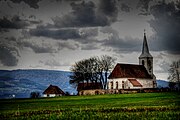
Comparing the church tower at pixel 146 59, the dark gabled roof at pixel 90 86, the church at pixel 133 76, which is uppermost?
the church tower at pixel 146 59

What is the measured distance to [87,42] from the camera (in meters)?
42.6

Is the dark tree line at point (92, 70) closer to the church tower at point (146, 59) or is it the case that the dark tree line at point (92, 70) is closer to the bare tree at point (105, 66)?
the bare tree at point (105, 66)

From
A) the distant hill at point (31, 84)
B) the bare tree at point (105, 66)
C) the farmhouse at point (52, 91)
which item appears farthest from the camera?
the farmhouse at point (52, 91)

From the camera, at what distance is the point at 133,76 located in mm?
65875

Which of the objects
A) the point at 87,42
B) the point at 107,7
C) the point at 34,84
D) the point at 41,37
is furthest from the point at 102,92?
the point at 34,84

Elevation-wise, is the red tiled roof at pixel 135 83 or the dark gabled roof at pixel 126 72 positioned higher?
the dark gabled roof at pixel 126 72

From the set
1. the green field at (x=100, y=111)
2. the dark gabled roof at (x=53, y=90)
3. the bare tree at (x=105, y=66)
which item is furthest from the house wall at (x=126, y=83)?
the green field at (x=100, y=111)

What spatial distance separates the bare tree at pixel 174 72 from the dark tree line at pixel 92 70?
1091cm

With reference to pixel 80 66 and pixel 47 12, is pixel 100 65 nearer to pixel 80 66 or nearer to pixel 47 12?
pixel 80 66

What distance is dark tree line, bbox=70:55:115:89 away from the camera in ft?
204

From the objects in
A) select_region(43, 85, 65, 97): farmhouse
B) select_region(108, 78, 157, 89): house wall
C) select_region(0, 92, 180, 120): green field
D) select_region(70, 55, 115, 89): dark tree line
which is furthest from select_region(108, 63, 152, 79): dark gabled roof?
select_region(0, 92, 180, 120): green field

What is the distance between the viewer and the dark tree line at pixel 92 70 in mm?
62213

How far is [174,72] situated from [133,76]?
37.7 ft

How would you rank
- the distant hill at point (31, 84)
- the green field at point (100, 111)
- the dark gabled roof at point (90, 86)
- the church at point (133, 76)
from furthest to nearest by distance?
1. the church at point (133, 76)
2. the dark gabled roof at point (90, 86)
3. the distant hill at point (31, 84)
4. the green field at point (100, 111)
